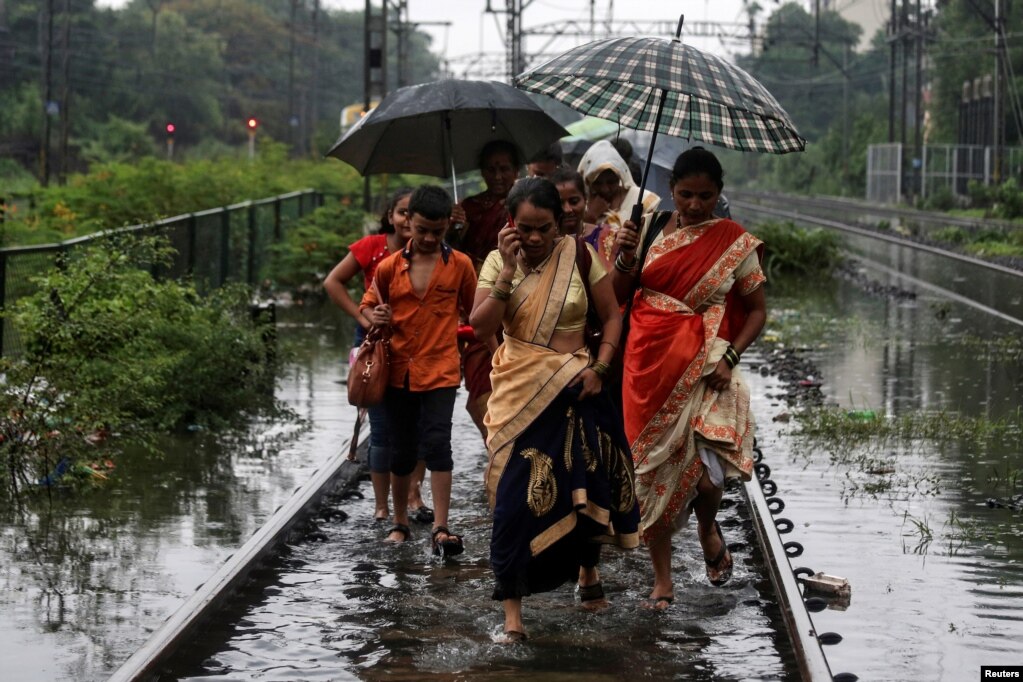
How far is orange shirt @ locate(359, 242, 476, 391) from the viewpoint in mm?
8148

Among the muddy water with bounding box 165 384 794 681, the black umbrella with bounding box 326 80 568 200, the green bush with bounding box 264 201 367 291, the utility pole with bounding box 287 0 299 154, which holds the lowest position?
the muddy water with bounding box 165 384 794 681

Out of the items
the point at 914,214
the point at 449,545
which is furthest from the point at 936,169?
the point at 449,545

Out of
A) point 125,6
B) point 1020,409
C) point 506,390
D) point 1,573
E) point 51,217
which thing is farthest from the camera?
point 125,6

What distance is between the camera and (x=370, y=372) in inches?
314

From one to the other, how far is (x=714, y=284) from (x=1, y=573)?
11.1 feet

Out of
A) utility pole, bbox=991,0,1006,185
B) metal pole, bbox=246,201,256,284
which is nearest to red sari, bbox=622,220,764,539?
metal pole, bbox=246,201,256,284

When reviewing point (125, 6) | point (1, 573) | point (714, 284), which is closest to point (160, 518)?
point (1, 573)

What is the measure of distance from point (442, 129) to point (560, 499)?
363 cm

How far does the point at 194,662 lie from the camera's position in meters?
6.14

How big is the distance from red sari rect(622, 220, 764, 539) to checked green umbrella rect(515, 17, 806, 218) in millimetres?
403

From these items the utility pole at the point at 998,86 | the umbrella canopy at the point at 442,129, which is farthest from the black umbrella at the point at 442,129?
the utility pole at the point at 998,86

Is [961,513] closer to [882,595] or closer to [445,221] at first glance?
[882,595]

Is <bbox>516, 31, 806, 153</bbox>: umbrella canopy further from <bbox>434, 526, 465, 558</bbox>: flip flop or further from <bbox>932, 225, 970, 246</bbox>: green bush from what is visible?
<bbox>932, 225, 970, 246</bbox>: green bush

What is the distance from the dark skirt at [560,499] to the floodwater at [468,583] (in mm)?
280
